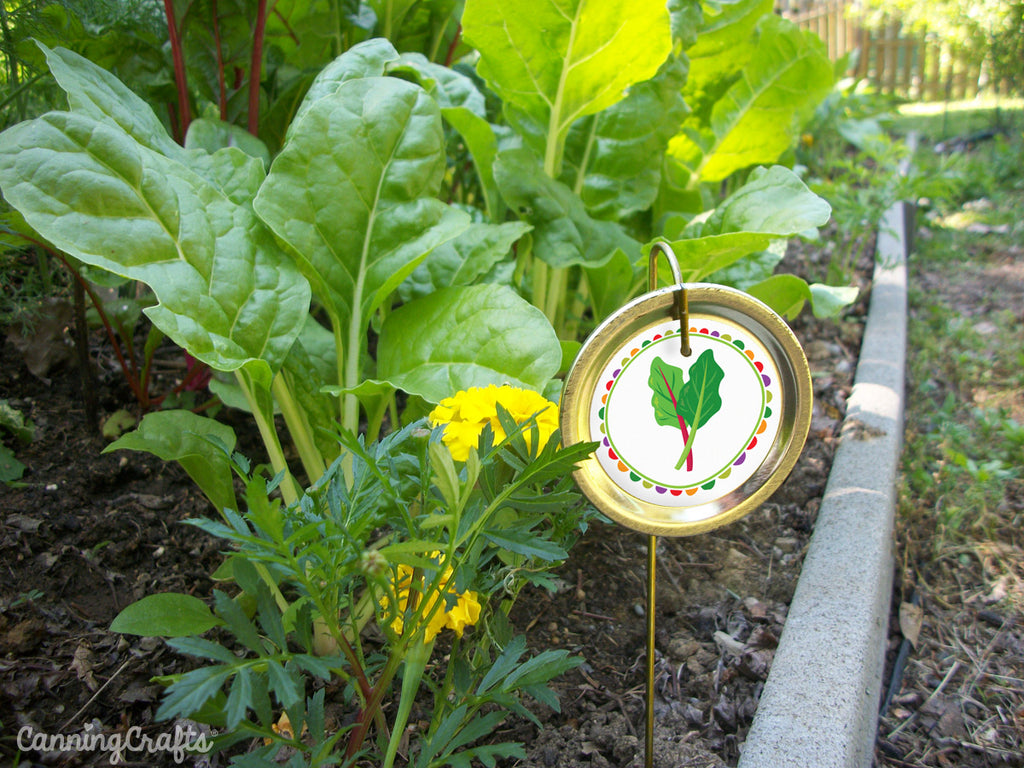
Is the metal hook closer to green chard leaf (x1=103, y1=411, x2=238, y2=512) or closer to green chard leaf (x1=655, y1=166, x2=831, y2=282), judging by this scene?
green chard leaf (x1=655, y1=166, x2=831, y2=282)

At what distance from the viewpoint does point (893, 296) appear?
10.4ft

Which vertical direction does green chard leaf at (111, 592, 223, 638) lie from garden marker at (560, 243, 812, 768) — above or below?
below

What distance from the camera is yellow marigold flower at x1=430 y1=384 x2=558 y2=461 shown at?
1.05 m

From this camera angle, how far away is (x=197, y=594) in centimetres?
141

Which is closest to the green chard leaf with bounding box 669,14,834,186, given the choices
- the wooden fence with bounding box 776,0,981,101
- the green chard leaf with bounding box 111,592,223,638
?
the green chard leaf with bounding box 111,592,223,638

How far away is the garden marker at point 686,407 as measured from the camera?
98 centimetres

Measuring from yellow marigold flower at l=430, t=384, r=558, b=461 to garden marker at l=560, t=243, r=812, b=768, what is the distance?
10cm

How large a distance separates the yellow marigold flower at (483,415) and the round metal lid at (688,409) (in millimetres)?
92

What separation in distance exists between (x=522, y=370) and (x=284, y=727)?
0.66 m

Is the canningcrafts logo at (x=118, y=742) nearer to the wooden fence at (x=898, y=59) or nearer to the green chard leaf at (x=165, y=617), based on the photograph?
the green chard leaf at (x=165, y=617)

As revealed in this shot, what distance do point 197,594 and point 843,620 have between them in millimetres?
1203

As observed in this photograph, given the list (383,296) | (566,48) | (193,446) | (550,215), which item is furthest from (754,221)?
(193,446)

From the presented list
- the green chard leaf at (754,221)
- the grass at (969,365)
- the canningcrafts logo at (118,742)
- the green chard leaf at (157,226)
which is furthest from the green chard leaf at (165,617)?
the grass at (969,365)

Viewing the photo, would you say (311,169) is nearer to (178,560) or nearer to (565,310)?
(178,560)
